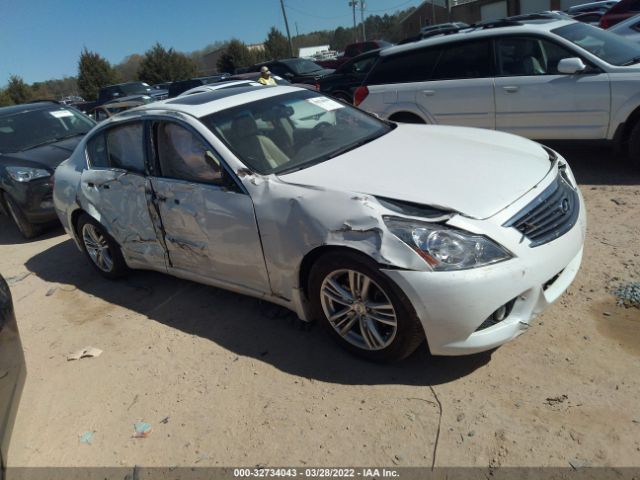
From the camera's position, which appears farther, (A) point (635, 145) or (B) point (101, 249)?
(A) point (635, 145)

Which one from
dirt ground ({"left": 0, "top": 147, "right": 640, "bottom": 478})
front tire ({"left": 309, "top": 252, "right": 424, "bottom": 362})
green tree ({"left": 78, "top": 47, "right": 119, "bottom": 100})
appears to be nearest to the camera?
dirt ground ({"left": 0, "top": 147, "right": 640, "bottom": 478})

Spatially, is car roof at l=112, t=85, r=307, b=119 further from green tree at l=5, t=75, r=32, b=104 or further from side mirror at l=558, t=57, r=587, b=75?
green tree at l=5, t=75, r=32, b=104

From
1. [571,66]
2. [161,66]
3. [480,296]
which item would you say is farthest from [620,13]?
[161,66]

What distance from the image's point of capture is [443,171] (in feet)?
9.88

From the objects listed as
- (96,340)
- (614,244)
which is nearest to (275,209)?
(96,340)

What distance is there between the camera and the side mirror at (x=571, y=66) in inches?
207

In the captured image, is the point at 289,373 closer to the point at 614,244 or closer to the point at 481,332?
the point at 481,332

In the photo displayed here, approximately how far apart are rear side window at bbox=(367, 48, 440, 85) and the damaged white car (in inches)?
105

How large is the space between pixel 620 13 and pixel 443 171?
13224mm

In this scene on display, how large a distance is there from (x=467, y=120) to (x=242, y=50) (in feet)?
135

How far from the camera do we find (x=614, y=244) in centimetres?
397

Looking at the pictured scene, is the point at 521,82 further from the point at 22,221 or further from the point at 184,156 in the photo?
the point at 22,221

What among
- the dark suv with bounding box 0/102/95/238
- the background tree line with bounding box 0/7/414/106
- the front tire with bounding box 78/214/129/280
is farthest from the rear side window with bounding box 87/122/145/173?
the background tree line with bounding box 0/7/414/106

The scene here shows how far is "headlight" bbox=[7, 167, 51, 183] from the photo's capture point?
6.68 meters
